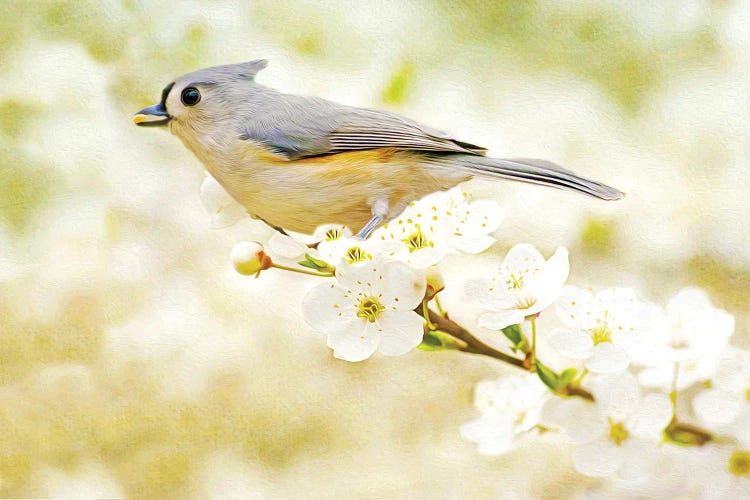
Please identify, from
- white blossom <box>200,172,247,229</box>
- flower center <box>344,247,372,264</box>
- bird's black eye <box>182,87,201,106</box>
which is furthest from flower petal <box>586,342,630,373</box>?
bird's black eye <box>182,87,201,106</box>

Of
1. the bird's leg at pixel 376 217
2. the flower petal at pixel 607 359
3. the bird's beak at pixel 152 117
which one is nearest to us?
the flower petal at pixel 607 359

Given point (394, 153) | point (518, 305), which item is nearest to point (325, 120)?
point (394, 153)

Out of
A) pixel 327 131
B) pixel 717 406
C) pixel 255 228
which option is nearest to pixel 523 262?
pixel 717 406

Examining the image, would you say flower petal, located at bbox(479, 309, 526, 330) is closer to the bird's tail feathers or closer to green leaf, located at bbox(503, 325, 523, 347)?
green leaf, located at bbox(503, 325, 523, 347)

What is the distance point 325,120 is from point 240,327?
13.4 inches

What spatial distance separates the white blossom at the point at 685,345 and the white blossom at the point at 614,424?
3cm

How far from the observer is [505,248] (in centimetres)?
122

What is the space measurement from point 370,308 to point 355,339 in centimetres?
5

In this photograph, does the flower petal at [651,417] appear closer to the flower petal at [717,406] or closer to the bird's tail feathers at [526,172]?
the flower petal at [717,406]

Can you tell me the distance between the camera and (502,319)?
77 centimetres

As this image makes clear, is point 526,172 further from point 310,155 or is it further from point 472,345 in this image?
point 472,345

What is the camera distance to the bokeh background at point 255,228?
1.16m

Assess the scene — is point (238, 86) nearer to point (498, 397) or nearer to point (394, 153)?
point (394, 153)

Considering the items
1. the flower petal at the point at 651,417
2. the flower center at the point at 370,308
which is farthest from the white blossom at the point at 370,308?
the flower petal at the point at 651,417
